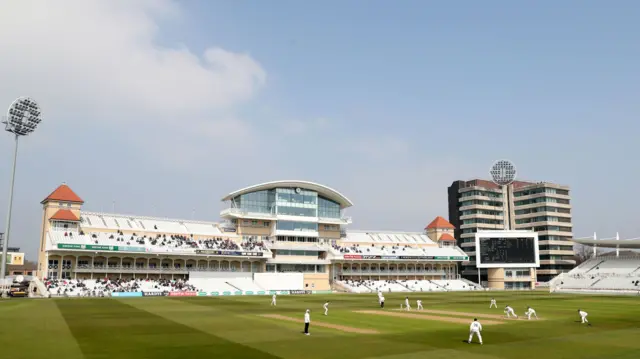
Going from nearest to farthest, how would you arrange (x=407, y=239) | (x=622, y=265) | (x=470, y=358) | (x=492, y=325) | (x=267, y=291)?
(x=470, y=358), (x=492, y=325), (x=267, y=291), (x=622, y=265), (x=407, y=239)

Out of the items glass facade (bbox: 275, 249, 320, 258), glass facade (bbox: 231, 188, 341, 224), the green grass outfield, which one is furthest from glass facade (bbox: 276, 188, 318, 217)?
the green grass outfield

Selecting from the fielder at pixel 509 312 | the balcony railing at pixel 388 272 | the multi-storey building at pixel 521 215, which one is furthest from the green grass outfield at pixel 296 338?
the multi-storey building at pixel 521 215

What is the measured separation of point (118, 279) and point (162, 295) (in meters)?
11.3

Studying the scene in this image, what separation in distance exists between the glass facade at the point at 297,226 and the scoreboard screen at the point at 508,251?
1274 inches

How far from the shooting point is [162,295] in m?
73.6

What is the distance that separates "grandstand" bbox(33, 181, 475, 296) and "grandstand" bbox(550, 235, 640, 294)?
62.8 feet

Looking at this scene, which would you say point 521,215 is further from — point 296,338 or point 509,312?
point 296,338

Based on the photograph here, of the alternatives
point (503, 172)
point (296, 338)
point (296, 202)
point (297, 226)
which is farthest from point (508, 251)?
point (296, 338)

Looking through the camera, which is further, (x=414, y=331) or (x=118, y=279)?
(x=118, y=279)

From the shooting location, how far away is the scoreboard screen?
97.9 m

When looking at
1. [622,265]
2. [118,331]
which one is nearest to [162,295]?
[118,331]

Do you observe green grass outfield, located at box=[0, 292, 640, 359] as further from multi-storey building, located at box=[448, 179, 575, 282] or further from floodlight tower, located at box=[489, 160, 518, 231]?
multi-storey building, located at box=[448, 179, 575, 282]

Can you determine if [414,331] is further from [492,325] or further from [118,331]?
[118,331]

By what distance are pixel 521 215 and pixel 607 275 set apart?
4245 centimetres
